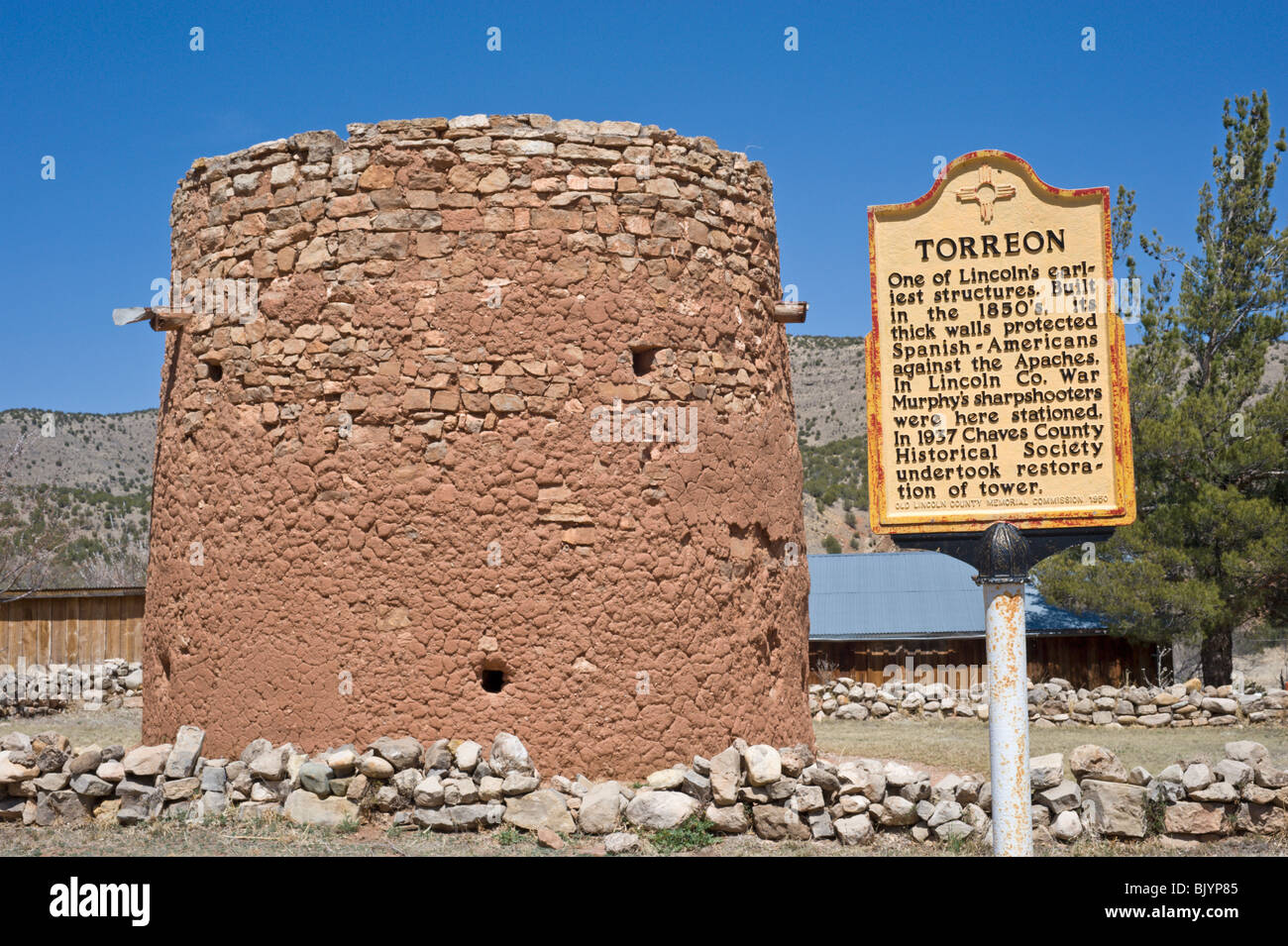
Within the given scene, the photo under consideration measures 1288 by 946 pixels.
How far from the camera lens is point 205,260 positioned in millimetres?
9000

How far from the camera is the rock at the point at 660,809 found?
7.30 meters

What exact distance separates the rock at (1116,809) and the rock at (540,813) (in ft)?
10.5

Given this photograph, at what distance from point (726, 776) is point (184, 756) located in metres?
3.69

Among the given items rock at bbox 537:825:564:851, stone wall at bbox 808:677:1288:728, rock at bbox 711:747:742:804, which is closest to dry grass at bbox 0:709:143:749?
rock at bbox 537:825:564:851

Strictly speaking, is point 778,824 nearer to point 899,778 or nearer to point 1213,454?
point 899,778

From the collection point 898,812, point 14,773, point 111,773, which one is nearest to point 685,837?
point 898,812

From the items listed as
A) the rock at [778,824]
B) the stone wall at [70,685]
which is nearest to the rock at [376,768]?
the rock at [778,824]

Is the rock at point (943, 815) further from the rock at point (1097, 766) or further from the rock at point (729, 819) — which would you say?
the rock at point (729, 819)

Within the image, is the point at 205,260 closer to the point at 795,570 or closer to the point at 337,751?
the point at 337,751

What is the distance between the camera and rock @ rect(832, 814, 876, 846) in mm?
7145

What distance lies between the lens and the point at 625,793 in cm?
760

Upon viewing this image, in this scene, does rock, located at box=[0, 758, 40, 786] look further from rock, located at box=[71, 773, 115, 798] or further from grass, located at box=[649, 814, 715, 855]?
grass, located at box=[649, 814, 715, 855]

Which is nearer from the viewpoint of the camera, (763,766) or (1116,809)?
→ (1116,809)

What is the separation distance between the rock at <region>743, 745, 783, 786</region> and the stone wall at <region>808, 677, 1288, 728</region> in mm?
12042
